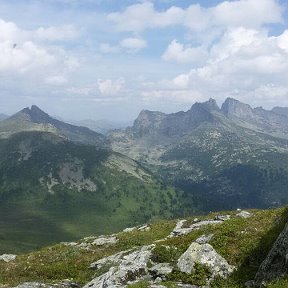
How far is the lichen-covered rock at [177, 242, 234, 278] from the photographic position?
2638 centimetres

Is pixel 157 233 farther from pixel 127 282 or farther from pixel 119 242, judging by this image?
pixel 127 282

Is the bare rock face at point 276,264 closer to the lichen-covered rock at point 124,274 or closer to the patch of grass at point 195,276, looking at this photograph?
the patch of grass at point 195,276

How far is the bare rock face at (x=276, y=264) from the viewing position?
70.1 ft

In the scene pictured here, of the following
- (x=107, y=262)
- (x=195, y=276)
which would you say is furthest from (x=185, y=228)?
(x=195, y=276)

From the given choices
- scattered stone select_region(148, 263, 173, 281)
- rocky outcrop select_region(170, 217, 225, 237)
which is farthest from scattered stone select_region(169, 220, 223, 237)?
scattered stone select_region(148, 263, 173, 281)

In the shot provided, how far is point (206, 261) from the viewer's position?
26953 millimetres

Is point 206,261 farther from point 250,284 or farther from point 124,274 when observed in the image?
point 124,274

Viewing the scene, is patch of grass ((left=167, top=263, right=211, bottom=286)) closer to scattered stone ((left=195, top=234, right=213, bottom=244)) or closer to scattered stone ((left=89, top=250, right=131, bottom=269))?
scattered stone ((left=195, top=234, right=213, bottom=244))

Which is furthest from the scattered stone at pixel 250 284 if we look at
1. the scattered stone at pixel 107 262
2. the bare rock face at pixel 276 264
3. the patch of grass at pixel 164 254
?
the scattered stone at pixel 107 262

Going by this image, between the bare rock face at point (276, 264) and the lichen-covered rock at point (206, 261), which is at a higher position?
the bare rock face at point (276, 264)

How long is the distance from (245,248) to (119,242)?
2450cm

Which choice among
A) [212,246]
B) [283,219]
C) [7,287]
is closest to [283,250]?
[212,246]

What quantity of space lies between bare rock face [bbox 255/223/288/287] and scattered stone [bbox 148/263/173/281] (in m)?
6.38

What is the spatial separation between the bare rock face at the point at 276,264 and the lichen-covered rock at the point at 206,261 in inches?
130
